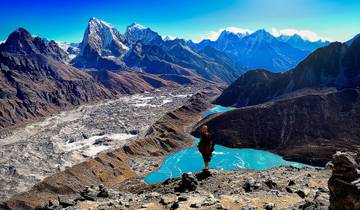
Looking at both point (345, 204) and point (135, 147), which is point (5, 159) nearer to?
point (135, 147)

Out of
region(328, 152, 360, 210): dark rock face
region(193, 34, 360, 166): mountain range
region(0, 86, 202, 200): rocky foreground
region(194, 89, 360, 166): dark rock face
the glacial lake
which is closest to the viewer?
region(328, 152, 360, 210): dark rock face

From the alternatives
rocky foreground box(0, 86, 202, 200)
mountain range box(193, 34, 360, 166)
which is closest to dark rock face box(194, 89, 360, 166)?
mountain range box(193, 34, 360, 166)

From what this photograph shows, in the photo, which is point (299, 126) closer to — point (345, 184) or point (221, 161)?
point (221, 161)

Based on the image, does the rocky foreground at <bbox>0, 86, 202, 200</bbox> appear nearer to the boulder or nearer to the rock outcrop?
the rock outcrop

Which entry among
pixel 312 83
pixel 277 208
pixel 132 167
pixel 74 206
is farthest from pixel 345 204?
pixel 312 83

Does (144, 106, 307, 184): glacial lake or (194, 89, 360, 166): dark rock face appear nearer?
(144, 106, 307, 184): glacial lake

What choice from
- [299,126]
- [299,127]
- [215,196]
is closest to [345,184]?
[215,196]
